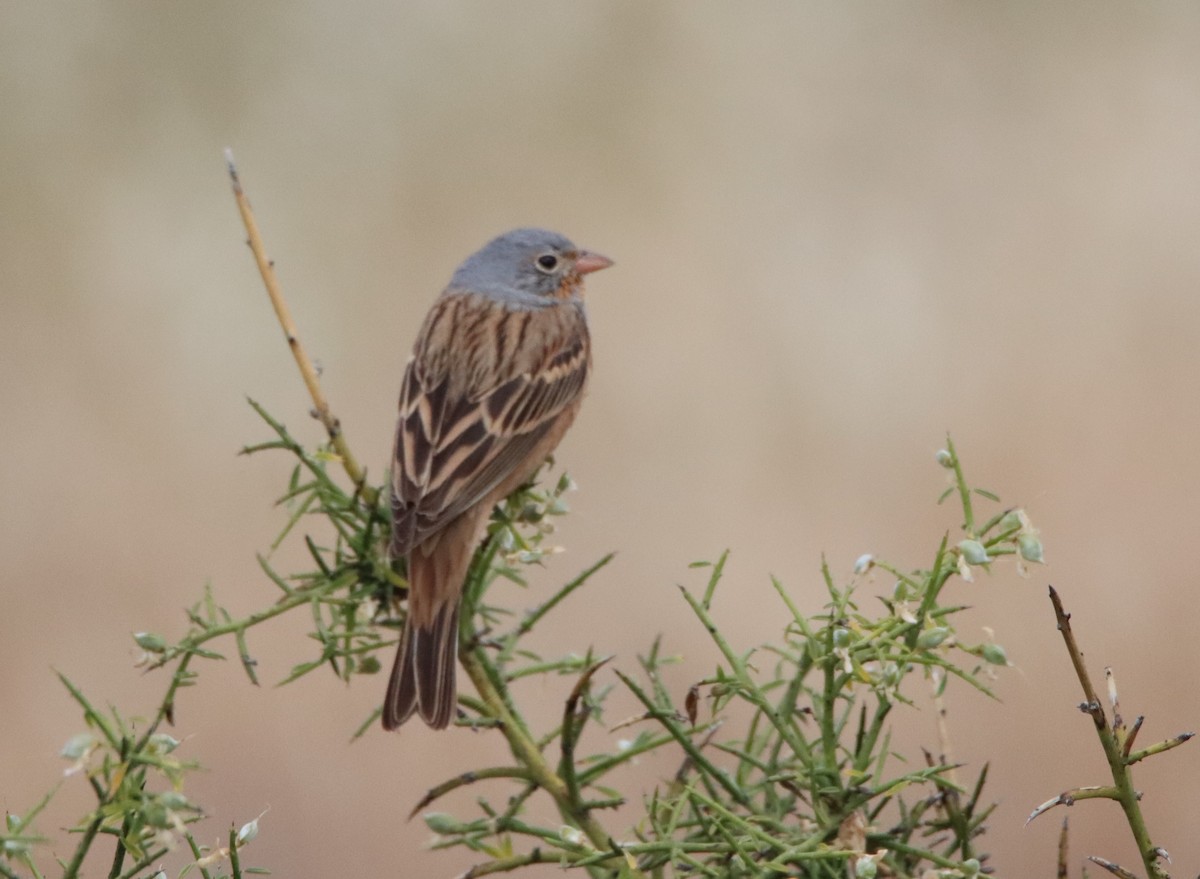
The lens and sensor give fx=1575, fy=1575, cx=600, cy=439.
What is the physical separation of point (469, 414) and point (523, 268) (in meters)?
0.95

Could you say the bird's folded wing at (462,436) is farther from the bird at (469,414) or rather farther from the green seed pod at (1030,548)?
the green seed pod at (1030,548)

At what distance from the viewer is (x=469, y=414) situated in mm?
3855

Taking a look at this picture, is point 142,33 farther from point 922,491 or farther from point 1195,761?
point 1195,761

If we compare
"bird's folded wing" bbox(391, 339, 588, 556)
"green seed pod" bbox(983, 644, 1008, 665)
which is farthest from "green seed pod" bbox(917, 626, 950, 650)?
"bird's folded wing" bbox(391, 339, 588, 556)

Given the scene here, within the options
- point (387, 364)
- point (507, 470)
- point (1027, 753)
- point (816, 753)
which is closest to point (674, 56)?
point (387, 364)

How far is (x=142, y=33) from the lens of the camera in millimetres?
6961

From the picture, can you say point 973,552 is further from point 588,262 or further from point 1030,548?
point 588,262

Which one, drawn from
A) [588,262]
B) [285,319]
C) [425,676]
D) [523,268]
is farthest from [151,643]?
[588,262]

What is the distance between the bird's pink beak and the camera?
15.8 feet

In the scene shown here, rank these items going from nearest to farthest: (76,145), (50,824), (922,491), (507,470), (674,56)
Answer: (507,470) < (50,824) < (922,491) < (76,145) < (674,56)

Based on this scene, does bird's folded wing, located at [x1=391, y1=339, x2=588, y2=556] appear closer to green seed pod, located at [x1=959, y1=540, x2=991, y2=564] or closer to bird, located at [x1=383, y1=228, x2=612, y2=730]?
bird, located at [x1=383, y1=228, x2=612, y2=730]

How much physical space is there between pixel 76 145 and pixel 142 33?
0.65 metres

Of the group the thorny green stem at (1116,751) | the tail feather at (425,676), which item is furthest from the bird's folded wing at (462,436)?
the thorny green stem at (1116,751)

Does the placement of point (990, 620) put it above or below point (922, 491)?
below
